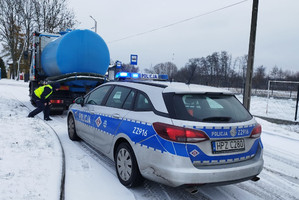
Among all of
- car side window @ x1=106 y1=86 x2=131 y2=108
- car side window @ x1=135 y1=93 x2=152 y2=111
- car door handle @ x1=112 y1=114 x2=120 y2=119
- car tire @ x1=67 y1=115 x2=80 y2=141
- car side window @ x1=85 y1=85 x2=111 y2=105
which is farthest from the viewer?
car tire @ x1=67 y1=115 x2=80 y2=141

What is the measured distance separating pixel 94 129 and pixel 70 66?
4.47 m

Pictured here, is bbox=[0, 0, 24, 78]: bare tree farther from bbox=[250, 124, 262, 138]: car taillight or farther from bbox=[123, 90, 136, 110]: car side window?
bbox=[250, 124, 262, 138]: car taillight

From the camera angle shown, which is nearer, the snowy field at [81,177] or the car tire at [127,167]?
the snowy field at [81,177]

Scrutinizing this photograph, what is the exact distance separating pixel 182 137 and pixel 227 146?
64 centimetres

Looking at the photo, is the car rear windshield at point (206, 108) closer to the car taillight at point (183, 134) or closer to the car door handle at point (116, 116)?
the car taillight at point (183, 134)

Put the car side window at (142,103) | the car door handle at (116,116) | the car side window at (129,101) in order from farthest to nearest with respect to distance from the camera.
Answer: the car door handle at (116,116)
the car side window at (129,101)
the car side window at (142,103)

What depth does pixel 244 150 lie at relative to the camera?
305 cm

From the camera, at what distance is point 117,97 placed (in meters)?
4.05

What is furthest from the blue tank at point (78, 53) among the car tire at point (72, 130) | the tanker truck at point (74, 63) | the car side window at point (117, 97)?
the car side window at point (117, 97)

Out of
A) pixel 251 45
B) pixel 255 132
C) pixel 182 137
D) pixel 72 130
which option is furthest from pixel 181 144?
pixel 251 45

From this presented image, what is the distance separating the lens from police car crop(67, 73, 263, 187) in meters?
2.71

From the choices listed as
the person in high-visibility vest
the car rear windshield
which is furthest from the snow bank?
the person in high-visibility vest

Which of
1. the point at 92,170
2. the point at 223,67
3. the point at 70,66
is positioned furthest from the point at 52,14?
the point at 223,67

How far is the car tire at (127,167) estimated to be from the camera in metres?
3.24
